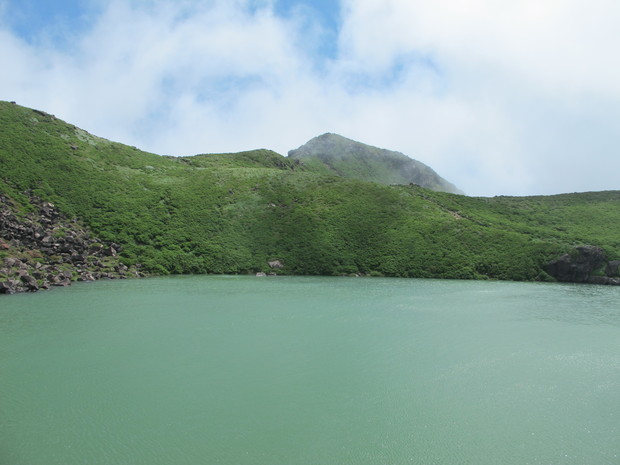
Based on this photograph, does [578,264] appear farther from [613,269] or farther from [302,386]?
[302,386]

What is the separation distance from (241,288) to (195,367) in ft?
81.6

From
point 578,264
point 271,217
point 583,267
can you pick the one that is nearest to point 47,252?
point 271,217

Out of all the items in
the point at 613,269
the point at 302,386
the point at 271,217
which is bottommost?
the point at 302,386

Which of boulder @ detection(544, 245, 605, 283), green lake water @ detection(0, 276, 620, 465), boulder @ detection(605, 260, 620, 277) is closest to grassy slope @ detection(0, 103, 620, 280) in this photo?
boulder @ detection(544, 245, 605, 283)

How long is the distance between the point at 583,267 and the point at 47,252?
6861 centimetres

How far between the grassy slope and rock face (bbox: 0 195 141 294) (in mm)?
3157

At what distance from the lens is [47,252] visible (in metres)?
44.3

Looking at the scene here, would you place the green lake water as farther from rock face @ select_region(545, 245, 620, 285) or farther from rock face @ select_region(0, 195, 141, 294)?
rock face @ select_region(545, 245, 620, 285)

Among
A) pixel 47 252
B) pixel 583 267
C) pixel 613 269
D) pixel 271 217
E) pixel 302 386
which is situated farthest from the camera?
pixel 271 217

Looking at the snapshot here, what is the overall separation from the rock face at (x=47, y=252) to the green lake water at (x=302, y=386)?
21.7 ft

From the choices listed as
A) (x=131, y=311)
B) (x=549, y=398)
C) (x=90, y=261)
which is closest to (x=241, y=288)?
(x=131, y=311)

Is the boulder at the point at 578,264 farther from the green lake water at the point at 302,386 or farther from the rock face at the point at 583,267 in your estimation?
the green lake water at the point at 302,386

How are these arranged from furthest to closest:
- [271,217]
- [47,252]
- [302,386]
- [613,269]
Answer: [271,217] → [613,269] → [47,252] → [302,386]

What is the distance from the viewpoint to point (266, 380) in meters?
15.4
